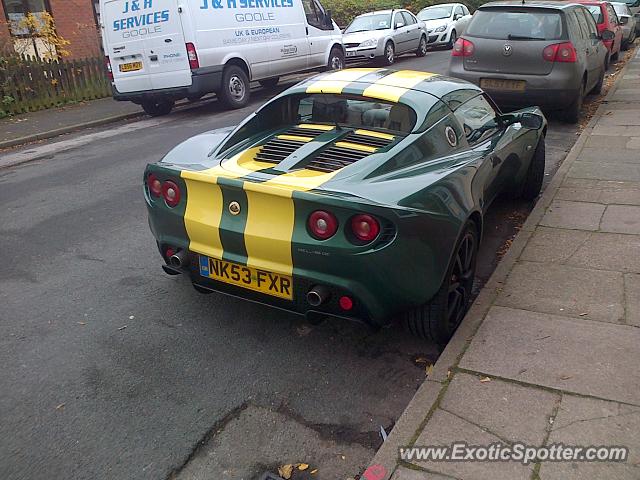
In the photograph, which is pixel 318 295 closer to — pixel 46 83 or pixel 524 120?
pixel 524 120

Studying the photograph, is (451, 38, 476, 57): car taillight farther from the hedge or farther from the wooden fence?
the hedge

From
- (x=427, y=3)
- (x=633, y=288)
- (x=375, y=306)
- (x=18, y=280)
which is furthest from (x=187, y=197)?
(x=427, y=3)

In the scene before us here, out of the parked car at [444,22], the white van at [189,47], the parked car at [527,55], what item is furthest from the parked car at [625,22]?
the white van at [189,47]

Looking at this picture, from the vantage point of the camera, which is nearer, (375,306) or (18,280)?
(375,306)

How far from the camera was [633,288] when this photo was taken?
12.2ft

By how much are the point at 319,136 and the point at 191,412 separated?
1.80m

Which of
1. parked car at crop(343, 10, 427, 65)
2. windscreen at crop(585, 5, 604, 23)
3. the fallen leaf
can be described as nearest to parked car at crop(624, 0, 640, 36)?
parked car at crop(343, 10, 427, 65)

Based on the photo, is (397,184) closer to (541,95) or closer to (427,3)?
(541,95)

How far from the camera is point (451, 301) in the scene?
3.35 metres

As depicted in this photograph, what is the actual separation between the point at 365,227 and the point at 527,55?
6.45 meters

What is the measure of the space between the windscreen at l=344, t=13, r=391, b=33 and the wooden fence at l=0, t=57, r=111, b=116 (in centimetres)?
739

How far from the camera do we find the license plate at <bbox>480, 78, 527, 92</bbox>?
26.7 ft

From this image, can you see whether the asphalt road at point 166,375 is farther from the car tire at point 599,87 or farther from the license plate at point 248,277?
the car tire at point 599,87

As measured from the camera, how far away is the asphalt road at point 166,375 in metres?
2.58
